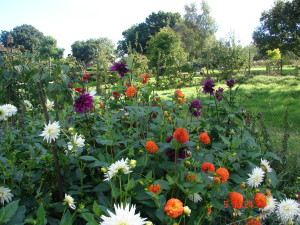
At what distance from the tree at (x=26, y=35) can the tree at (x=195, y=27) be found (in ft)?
98.6

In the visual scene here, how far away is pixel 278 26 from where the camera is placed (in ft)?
55.7

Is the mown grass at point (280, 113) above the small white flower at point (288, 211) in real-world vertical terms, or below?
below

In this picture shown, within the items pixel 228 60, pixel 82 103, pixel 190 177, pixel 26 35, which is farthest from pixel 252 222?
pixel 26 35

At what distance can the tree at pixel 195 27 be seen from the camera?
25.9m

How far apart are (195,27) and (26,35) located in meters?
35.2

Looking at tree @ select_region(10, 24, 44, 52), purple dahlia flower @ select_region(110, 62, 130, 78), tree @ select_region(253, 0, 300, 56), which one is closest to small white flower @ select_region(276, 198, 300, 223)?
purple dahlia flower @ select_region(110, 62, 130, 78)

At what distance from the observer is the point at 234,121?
6.08 ft

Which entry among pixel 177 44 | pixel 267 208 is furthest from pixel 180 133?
pixel 177 44

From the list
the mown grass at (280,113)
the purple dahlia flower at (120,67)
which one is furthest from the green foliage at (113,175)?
the mown grass at (280,113)

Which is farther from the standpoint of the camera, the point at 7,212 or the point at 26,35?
the point at 26,35

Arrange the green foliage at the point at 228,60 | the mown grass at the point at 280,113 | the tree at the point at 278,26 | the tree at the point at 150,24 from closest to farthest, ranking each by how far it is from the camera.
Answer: the mown grass at the point at 280,113 < the green foliage at the point at 228,60 < the tree at the point at 278,26 < the tree at the point at 150,24

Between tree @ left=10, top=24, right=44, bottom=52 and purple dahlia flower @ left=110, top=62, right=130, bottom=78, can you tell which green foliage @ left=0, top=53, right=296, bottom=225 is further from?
tree @ left=10, top=24, right=44, bottom=52

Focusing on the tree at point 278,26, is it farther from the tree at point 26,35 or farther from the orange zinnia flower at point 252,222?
the tree at point 26,35

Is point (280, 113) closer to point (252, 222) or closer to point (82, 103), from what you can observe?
point (252, 222)
